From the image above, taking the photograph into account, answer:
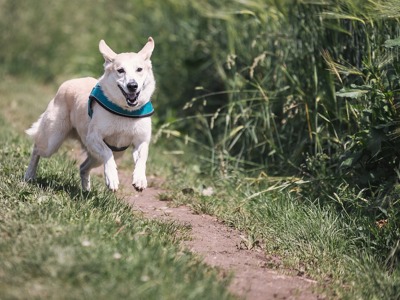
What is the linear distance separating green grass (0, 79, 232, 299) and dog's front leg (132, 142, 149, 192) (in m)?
0.20

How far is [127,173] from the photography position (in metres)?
7.43

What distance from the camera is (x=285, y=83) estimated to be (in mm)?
7430

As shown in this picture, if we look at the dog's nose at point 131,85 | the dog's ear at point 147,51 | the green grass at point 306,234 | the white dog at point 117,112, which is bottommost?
the green grass at point 306,234

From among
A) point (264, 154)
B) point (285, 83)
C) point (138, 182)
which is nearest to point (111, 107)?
point (138, 182)

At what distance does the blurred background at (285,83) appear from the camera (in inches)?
223

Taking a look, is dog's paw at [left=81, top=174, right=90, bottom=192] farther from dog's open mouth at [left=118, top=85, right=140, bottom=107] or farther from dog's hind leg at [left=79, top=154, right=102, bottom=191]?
dog's open mouth at [left=118, top=85, right=140, bottom=107]

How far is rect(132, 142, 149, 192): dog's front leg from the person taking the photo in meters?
5.13

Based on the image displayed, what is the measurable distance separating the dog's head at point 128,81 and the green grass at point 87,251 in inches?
28.3

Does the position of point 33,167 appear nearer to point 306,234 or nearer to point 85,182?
point 85,182

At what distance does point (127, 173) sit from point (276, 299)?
3.45 meters

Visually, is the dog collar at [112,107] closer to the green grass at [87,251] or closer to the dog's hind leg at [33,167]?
the green grass at [87,251]

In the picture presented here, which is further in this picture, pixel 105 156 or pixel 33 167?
pixel 33 167

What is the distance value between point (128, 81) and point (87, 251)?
1669 mm

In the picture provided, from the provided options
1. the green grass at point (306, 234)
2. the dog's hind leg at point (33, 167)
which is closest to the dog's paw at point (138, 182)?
the green grass at point (306, 234)
